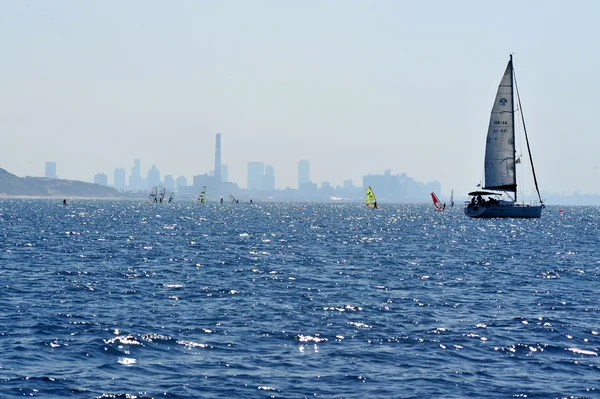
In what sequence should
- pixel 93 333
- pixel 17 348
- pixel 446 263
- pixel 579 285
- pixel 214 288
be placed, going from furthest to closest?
pixel 446 263
pixel 579 285
pixel 214 288
pixel 93 333
pixel 17 348

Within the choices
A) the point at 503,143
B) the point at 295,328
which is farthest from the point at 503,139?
the point at 295,328

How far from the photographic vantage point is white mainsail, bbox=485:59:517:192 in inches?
4867

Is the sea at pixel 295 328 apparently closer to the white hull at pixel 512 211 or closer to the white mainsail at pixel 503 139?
the white mainsail at pixel 503 139

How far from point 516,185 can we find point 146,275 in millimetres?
90347

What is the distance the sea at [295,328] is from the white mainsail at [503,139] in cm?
6779

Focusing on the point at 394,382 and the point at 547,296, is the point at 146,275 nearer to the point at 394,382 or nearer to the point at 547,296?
the point at 547,296

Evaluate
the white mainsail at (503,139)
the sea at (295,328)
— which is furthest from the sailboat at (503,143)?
the sea at (295,328)

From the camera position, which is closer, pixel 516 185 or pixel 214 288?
pixel 214 288

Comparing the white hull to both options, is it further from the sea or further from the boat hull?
the sea

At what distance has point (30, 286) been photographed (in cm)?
4088

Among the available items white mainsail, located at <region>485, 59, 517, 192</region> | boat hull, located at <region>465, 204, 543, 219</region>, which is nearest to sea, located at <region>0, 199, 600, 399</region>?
white mainsail, located at <region>485, 59, 517, 192</region>

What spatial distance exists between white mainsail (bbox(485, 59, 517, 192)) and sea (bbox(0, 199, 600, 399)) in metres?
67.8

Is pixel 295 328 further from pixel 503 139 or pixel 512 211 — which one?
pixel 512 211

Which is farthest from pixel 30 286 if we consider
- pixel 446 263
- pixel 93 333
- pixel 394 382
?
pixel 446 263
